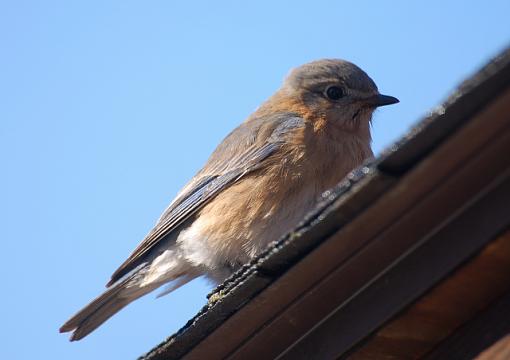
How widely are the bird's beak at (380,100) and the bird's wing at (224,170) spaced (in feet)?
2.28

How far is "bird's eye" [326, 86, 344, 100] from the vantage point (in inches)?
311

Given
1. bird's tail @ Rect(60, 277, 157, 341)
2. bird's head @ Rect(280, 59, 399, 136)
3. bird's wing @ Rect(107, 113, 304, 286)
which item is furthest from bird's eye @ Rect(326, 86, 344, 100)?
bird's tail @ Rect(60, 277, 157, 341)

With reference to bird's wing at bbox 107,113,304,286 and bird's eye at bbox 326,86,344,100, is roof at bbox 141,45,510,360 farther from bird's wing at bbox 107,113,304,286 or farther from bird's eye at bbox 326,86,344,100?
bird's eye at bbox 326,86,344,100

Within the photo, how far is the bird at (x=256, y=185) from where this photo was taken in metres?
6.70

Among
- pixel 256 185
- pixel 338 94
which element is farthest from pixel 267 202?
pixel 338 94

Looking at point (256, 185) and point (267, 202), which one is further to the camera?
point (256, 185)

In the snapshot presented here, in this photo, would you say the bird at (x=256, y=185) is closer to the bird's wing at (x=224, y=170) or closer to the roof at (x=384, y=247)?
the bird's wing at (x=224, y=170)

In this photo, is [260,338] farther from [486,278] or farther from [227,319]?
[486,278]

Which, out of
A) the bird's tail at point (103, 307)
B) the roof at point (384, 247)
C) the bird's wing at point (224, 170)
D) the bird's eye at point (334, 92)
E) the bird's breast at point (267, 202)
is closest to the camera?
the roof at point (384, 247)

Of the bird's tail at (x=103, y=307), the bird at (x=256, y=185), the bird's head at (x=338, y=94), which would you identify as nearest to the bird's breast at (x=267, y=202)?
the bird at (x=256, y=185)

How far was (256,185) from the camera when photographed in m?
6.84

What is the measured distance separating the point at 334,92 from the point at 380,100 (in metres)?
0.41

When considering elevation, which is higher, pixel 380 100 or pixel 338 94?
pixel 338 94

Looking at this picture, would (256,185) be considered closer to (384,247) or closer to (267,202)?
(267,202)
